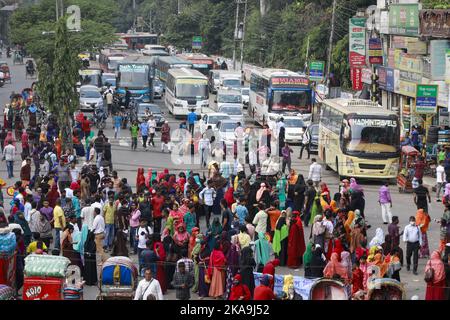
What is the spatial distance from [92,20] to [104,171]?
4657 cm

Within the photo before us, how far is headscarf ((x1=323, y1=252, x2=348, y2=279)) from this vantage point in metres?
21.0

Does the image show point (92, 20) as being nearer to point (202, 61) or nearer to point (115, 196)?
point (202, 61)

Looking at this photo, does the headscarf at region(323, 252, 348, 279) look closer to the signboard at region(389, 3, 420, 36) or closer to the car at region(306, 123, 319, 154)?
the car at region(306, 123, 319, 154)

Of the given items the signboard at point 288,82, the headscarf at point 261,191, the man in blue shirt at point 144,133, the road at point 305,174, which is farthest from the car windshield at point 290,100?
the headscarf at point 261,191

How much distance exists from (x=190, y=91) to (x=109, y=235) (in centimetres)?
3102

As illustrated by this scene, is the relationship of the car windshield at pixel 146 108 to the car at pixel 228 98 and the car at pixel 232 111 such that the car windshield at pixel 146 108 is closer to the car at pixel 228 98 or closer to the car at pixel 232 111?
the car at pixel 232 111

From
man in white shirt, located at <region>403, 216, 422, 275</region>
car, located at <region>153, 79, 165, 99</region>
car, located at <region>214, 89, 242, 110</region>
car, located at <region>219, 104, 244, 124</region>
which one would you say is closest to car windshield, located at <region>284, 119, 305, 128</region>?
car, located at <region>219, 104, 244, 124</region>

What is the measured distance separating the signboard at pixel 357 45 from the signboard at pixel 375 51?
97 centimetres

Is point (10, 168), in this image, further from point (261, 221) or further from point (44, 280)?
point (44, 280)

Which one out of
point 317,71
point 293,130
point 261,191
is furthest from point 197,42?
point 261,191

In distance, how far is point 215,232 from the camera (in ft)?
76.0

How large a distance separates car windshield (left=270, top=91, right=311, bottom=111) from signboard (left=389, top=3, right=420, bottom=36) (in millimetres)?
4903
